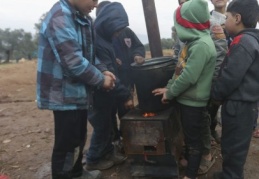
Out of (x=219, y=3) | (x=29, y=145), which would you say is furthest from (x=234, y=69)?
(x=29, y=145)

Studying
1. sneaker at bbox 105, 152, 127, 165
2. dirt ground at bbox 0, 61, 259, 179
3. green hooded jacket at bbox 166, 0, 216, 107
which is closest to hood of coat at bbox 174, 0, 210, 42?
green hooded jacket at bbox 166, 0, 216, 107

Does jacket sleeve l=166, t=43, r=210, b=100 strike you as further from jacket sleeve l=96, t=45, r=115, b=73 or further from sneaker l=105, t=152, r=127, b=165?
sneaker l=105, t=152, r=127, b=165

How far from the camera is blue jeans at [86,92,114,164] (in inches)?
134

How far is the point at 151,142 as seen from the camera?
10.2 ft

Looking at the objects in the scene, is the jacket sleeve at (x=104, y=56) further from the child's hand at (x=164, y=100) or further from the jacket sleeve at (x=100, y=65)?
the child's hand at (x=164, y=100)

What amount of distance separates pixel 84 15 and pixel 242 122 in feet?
Answer: 5.58

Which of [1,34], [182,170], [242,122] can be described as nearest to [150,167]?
[182,170]

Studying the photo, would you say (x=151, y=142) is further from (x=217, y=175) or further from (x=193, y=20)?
(x=193, y=20)

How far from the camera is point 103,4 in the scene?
3533mm

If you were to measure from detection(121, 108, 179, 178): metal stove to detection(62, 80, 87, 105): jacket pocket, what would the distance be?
61cm

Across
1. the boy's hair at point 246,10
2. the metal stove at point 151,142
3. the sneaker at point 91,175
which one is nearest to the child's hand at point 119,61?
the metal stove at point 151,142

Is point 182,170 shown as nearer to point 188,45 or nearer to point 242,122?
point 242,122

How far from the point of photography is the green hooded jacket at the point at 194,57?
107 inches

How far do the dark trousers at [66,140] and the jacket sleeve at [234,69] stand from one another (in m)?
1.31
